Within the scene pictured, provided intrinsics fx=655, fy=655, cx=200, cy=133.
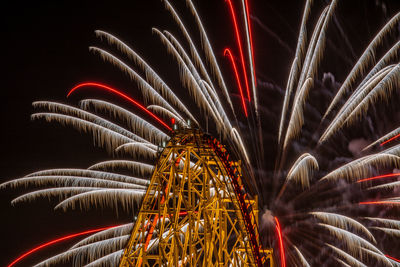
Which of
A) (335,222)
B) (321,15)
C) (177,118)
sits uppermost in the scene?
(321,15)

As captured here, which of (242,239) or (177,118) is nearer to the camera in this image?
(242,239)

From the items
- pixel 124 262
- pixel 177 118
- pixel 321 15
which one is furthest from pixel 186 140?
pixel 321 15

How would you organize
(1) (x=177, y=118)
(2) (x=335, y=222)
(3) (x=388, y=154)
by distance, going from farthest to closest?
(1) (x=177, y=118)
(2) (x=335, y=222)
(3) (x=388, y=154)

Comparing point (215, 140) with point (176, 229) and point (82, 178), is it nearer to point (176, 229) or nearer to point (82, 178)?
point (176, 229)

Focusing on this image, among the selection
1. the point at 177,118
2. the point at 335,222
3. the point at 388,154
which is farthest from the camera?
the point at 177,118

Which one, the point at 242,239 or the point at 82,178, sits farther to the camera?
the point at 82,178

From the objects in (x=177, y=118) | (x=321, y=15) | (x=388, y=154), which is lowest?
(x=388, y=154)

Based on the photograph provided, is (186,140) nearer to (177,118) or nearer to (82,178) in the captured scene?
(177,118)

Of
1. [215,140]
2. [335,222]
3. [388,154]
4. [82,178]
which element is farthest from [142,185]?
[388,154]

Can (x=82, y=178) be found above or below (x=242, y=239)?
above
